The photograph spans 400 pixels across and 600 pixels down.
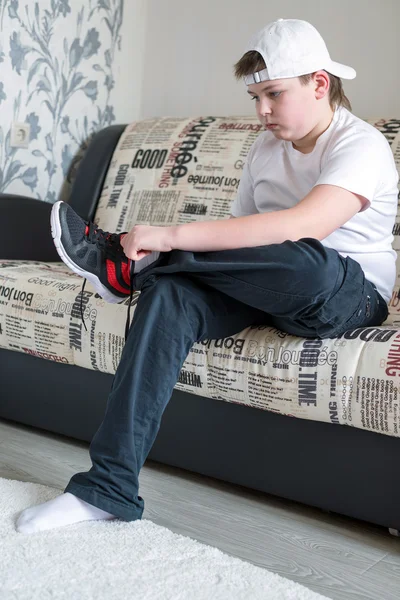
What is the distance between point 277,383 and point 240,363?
86 mm

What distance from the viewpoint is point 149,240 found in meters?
1.34

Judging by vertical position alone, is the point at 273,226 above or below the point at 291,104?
below

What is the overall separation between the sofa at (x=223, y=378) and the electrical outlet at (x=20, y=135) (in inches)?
12.8

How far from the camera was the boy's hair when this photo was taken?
1441 mm

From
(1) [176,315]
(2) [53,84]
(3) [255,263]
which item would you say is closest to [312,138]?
(3) [255,263]

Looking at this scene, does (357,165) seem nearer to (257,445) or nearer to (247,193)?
(247,193)

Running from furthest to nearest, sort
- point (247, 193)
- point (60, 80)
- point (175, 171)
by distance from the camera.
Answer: point (60, 80) → point (175, 171) → point (247, 193)

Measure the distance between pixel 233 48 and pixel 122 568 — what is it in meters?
1.94

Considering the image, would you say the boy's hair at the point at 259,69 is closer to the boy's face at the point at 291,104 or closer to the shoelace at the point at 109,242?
the boy's face at the point at 291,104

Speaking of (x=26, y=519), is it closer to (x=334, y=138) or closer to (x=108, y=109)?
(x=334, y=138)

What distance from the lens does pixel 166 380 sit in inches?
51.7

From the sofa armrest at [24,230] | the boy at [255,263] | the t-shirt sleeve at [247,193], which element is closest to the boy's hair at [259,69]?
the boy at [255,263]

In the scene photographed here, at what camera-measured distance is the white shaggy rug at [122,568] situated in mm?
1083

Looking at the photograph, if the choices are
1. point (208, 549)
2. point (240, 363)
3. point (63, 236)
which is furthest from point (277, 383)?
point (63, 236)
